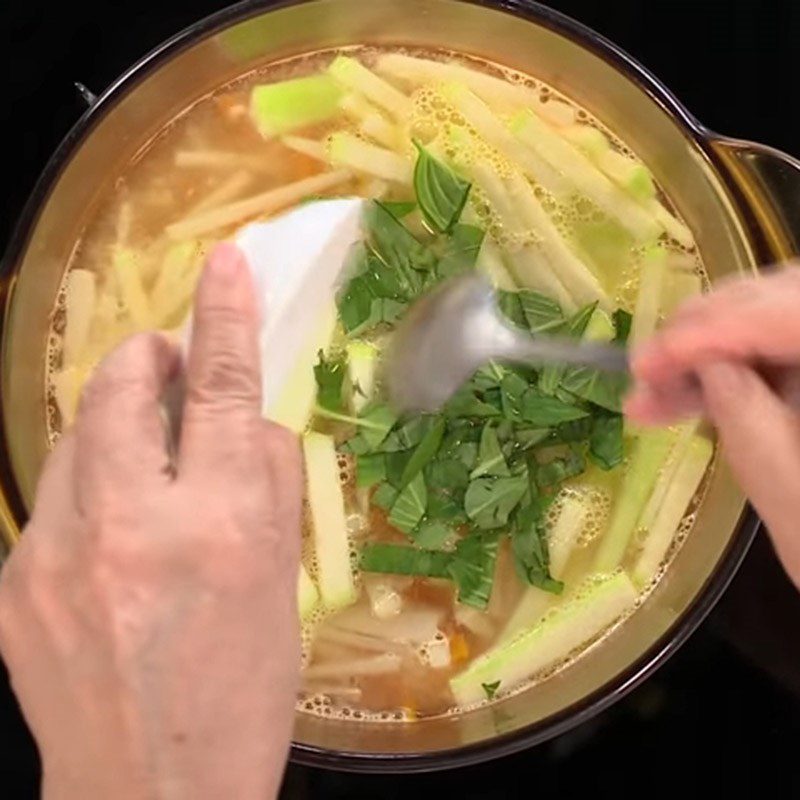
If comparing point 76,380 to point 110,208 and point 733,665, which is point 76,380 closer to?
point 110,208

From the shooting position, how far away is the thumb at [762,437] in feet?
2.19

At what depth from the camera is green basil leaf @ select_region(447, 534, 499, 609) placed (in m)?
1.04

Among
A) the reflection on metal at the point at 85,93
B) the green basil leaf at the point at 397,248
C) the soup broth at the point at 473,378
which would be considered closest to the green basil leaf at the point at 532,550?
the soup broth at the point at 473,378

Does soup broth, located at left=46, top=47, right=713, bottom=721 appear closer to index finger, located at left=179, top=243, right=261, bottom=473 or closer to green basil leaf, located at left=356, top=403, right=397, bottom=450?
green basil leaf, located at left=356, top=403, right=397, bottom=450

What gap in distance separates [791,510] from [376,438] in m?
0.41

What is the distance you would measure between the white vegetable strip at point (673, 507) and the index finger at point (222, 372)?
459 millimetres

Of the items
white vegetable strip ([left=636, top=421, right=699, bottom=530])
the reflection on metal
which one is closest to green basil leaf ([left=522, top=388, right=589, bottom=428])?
white vegetable strip ([left=636, top=421, right=699, bottom=530])

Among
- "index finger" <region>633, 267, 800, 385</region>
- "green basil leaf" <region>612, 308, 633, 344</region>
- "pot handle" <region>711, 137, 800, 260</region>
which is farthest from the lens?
"green basil leaf" <region>612, 308, 633, 344</region>

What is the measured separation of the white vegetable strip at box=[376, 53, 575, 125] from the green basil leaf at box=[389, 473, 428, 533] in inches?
13.2

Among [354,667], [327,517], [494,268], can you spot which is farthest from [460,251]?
[354,667]

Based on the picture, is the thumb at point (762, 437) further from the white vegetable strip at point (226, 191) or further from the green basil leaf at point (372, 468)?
the white vegetable strip at point (226, 191)

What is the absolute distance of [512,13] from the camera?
1.02 m

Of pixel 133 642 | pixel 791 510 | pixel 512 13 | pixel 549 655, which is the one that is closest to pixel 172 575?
pixel 133 642

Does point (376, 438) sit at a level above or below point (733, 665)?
above
